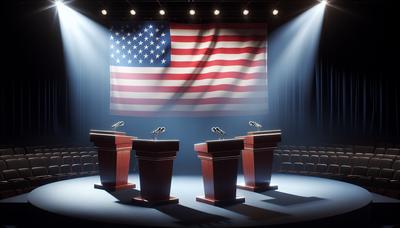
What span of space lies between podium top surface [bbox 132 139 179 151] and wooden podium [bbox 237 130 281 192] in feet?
5.50

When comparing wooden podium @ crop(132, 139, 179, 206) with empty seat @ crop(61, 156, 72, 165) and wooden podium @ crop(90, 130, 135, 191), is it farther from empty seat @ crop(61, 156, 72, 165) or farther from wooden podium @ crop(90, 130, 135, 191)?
empty seat @ crop(61, 156, 72, 165)

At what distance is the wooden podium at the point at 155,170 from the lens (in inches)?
258

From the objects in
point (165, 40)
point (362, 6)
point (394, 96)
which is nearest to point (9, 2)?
point (165, 40)

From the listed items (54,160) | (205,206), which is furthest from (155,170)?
(54,160)

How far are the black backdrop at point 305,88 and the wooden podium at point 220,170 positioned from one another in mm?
6746

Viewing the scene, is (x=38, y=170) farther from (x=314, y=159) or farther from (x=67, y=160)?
(x=314, y=159)

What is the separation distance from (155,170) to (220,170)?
953 mm

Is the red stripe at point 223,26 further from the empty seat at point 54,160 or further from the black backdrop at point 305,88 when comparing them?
the empty seat at point 54,160

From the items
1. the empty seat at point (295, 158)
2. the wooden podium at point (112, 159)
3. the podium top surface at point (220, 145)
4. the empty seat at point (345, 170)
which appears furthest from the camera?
the empty seat at point (295, 158)

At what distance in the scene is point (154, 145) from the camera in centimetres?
654

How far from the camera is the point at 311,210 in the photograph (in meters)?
5.97

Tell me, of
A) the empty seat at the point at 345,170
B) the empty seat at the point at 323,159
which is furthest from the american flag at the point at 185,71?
the empty seat at the point at 345,170

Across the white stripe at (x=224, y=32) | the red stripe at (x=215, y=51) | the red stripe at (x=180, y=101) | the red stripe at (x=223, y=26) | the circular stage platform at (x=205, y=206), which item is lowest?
the circular stage platform at (x=205, y=206)

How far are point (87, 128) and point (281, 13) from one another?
21.0ft
